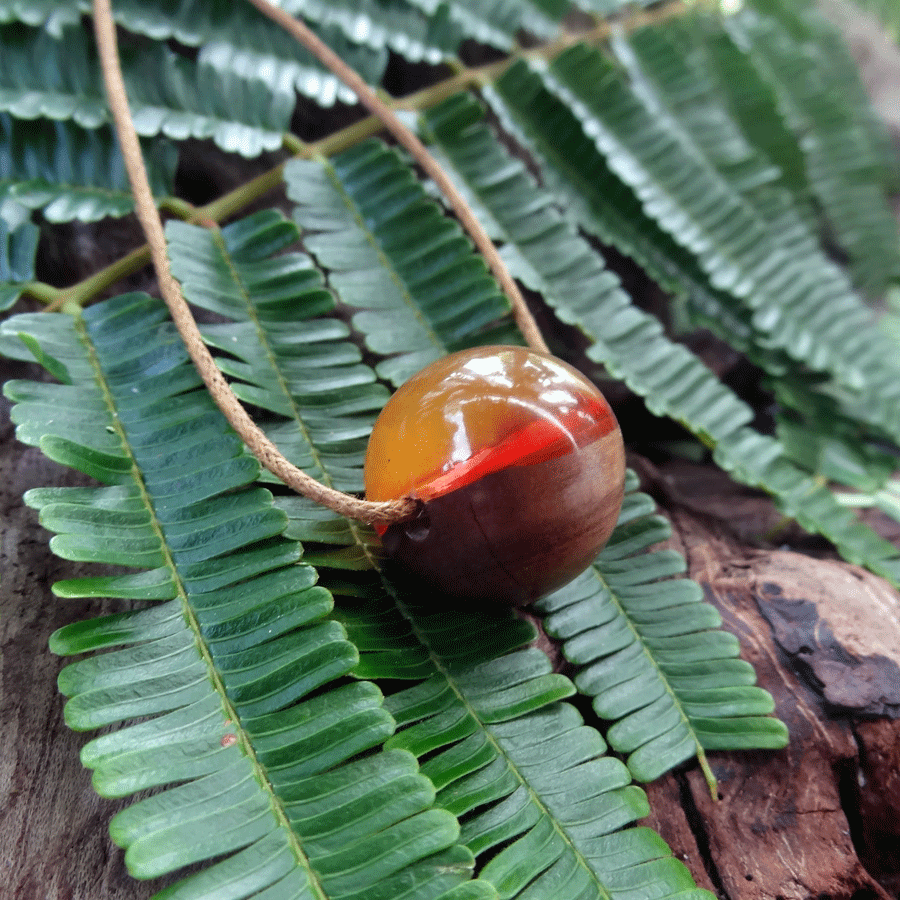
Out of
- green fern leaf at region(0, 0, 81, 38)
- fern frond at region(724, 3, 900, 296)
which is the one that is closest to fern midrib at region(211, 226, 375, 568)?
green fern leaf at region(0, 0, 81, 38)

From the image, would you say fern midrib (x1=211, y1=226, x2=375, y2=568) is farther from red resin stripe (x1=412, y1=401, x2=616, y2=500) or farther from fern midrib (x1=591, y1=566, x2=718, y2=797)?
fern midrib (x1=591, y1=566, x2=718, y2=797)

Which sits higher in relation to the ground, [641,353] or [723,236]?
[723,236]

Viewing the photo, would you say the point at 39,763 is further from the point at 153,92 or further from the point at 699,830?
the point at 153,92

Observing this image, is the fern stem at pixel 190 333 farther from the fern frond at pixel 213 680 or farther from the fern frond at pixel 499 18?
the fern frond at pixel 499 18

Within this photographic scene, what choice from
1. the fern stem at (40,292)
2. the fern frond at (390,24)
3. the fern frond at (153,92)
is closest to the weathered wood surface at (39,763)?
the fern stem at (40,292)

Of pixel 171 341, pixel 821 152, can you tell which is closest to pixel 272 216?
pixel 171 341

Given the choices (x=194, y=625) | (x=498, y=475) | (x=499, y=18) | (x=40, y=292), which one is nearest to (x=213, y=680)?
(x=194, y=625)

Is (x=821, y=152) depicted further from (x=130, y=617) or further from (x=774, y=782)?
(x=130, y=617)
